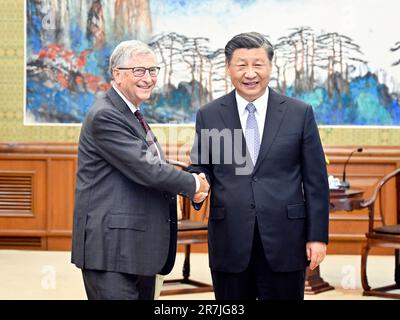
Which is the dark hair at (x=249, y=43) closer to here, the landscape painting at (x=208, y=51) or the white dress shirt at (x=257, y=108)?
the white dress shirt at (x=257, y=108)

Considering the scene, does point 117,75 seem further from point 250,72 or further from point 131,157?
point 250,72

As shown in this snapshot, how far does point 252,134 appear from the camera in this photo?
11.9ft

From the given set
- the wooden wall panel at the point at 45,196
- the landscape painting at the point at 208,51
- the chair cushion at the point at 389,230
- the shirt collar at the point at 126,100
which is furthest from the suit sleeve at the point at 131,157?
the landscape painting at the point at 208,51

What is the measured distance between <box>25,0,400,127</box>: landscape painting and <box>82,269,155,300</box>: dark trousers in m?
5.76

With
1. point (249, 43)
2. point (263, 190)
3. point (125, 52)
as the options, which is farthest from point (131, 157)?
point (249, 43)

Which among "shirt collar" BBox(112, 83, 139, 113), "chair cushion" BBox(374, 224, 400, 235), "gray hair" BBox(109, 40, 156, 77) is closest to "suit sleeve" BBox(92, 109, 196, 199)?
"shirt collar" BBox(112, 83, 139, 113)

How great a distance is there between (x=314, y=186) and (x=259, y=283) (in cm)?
49

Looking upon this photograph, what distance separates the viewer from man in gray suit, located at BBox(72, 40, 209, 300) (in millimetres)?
3475

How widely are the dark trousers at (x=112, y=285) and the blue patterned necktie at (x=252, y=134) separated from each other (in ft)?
2.41

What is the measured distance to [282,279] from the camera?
357cm

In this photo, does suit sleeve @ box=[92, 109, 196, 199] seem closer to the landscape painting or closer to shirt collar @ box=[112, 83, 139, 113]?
shirt collar @ box=[112, 83, 139, 113]

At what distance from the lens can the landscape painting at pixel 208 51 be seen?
9.06 meters

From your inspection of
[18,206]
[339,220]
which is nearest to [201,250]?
[339,220]

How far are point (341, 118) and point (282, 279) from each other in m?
5.80
